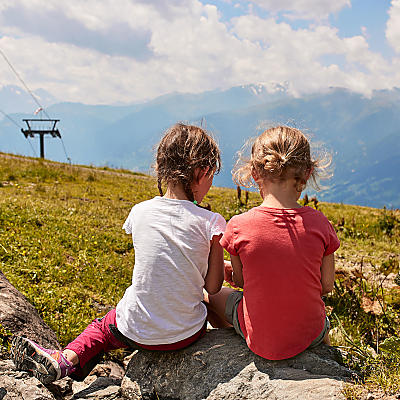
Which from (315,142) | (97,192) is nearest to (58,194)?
(97,192)

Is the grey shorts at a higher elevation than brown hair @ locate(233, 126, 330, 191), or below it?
below

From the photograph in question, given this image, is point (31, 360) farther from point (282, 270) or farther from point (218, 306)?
point (282, 270)

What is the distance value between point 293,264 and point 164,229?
3.59 feet

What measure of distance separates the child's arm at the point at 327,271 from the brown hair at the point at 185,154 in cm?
125

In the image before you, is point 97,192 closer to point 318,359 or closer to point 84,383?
point 84,383

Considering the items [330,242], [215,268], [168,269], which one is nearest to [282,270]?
[330,242]

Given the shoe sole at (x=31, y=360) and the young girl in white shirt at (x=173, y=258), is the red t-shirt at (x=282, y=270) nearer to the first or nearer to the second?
the young girl in white shirt at (x=173, y=258)

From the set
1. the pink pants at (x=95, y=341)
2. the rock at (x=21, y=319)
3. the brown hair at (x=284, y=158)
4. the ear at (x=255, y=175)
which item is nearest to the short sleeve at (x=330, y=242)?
the brown hair at (x=284, y=158)

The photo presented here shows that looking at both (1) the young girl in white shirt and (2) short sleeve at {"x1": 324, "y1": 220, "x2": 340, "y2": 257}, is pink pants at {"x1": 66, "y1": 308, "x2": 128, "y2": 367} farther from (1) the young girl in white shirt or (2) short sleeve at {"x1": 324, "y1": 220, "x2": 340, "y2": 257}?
(2) short sleeve at {"x1": 324, "y1": 220, "x2": 340, "y2": 257}

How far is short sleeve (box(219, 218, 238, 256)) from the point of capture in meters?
2.94

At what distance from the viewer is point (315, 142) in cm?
328

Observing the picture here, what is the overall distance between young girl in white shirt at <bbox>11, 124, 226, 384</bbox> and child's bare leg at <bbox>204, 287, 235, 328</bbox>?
0.26 meters

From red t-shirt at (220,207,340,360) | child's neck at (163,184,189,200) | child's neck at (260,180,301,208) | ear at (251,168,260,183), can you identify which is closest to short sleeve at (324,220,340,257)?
red t-shirt at (220,207,340,360)

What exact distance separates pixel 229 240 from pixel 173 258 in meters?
0.51
